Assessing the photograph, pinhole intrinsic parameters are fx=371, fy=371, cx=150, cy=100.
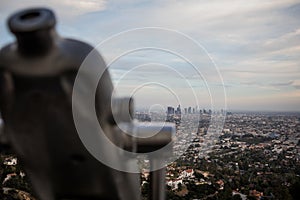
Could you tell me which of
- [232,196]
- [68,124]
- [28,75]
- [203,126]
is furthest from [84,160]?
[232,196]

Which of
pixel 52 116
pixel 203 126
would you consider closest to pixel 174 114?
pixel 203 126

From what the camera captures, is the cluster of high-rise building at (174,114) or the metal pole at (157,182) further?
the cluster of high-rise building at (174,114)

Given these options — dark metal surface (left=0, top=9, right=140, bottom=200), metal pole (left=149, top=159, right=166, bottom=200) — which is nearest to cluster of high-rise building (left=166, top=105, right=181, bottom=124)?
metal pole (left=149, top=159, right=166, bottom=200)

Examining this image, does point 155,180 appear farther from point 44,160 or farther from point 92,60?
point 92,60

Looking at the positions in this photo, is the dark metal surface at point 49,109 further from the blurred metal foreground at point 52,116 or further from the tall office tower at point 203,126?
the tall office tower at point 203,126

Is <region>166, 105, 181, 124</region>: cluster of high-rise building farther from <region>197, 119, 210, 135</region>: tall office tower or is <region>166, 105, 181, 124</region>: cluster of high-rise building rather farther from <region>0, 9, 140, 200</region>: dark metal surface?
<region>0, 9, 140, 200</region>: dark metal surface

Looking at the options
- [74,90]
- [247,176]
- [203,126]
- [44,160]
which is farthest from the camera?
[247,176]

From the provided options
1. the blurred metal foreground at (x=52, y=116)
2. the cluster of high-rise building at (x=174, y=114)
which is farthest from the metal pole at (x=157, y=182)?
the cluster of high-rise building at (x=174, y=114)

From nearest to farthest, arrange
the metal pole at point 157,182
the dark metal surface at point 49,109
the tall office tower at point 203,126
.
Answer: the dark metal surface at point 49,109 → the metal pole at point 157,182 → the tall office tower at point 203,126
